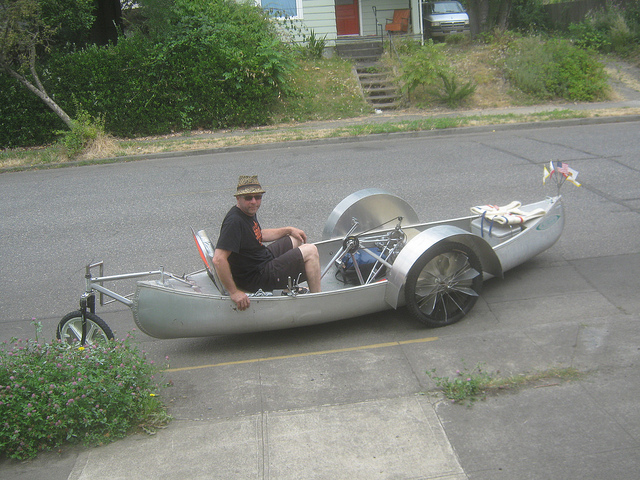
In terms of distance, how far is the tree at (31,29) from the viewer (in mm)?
14375

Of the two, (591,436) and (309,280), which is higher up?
(309,280)

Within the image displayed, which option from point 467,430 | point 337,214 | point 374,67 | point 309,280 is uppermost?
point 374,67

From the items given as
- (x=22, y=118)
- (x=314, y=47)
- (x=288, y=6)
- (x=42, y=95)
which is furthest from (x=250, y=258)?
(x=288, y=6)

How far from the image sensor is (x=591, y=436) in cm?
366

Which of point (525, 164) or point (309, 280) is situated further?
point (525, 164)

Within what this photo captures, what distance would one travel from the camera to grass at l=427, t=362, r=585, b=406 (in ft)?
13.6

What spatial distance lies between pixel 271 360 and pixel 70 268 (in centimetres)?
365

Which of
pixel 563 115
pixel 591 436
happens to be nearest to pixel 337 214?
pixel 591 436

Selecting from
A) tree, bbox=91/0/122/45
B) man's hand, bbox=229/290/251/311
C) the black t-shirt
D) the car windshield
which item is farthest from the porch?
man's hand, bbox=229/290/251/311

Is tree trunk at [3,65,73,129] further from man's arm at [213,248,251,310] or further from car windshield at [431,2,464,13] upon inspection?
car windshield at [431,2,464,13]

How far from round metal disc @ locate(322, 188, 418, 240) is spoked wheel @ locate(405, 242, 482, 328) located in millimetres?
1154

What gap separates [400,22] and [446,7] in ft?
11.5

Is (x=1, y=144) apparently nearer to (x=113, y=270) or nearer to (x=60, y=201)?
(x=60, y=201)

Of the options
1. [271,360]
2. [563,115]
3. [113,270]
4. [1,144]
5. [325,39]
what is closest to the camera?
[271,360]
